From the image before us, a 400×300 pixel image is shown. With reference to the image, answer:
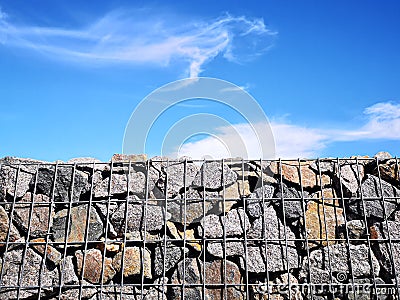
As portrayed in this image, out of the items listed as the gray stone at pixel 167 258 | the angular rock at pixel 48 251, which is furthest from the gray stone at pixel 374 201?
the angular rock at pixel 48 251

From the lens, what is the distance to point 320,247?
3.13 metres

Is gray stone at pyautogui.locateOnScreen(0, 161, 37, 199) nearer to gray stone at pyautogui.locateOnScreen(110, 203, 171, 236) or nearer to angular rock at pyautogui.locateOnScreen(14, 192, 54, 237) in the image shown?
angular rock at pyautogui.locateOnScreen(14, 192, 54, 237)

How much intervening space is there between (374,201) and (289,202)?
0.73 m

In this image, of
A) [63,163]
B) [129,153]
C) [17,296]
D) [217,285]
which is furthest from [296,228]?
[17,296]

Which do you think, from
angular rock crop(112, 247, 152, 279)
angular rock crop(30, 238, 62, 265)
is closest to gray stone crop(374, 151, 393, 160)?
angular rock crop(112, 247, 152, 279)

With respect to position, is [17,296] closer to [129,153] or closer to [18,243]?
[18,243]

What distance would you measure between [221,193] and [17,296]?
6.01 ft

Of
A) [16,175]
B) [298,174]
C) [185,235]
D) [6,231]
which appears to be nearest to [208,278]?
[185,235]

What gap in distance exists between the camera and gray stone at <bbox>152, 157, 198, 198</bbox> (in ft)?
10.9

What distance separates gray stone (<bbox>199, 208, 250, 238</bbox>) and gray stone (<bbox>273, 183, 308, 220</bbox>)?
0.31m

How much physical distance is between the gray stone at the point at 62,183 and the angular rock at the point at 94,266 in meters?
0.50

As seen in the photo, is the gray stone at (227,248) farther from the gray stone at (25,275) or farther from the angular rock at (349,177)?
the gray stone at (25,275)

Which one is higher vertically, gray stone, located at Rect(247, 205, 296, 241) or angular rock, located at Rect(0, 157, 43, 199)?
angular rock, located at Rect(0, 157, 43, 199)

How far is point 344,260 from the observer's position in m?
3.09
